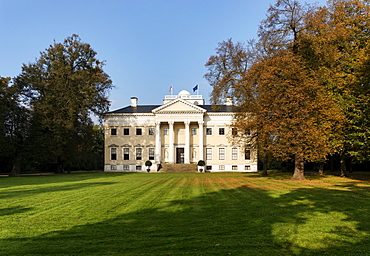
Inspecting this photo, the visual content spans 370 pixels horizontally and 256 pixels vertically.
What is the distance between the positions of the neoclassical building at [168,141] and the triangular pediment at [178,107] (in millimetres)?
172

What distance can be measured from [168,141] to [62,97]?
2077cm

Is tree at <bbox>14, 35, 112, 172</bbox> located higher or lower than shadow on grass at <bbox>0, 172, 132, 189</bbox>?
higher

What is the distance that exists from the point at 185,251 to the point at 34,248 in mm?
3217

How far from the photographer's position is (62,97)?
40938 millimetres

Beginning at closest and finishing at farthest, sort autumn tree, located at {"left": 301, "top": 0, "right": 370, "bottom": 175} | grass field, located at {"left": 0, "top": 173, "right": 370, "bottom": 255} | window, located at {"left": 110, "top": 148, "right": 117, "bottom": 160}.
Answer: grass field, located at {"left": 0, "top": 173, "right": 370, "bottom": 255} → autumn tree, located at {"left": 301, "top": 0, "right": 370, "bottom": 175} → window, located at {"left": 110, "top": 148, "right": 117, "bottom": 160}

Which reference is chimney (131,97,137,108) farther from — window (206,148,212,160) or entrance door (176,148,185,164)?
window (206,148,212,160)

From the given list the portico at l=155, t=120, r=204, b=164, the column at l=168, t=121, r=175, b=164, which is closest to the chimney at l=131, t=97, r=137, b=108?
the portico at l=155, t=120, r=204, b=164

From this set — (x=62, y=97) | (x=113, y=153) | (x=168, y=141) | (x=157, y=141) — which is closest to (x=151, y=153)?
(x=157, y=141)

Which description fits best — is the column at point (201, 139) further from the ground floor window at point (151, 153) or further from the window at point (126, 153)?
the window at point (126, 153)

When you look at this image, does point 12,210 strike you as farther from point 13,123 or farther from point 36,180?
point 13,123

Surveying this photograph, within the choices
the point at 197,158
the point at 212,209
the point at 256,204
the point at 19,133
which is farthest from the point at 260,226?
the point at 197,158

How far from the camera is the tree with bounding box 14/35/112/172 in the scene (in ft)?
128

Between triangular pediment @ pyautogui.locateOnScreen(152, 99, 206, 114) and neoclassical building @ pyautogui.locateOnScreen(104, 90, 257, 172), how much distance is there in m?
0.17

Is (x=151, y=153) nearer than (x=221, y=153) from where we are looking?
No
